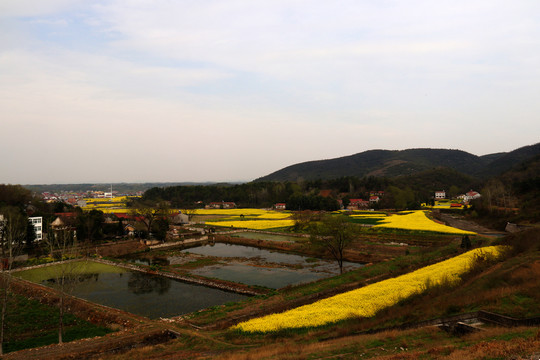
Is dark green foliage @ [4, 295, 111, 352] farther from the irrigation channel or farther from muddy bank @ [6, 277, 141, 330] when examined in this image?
the irrigation channel

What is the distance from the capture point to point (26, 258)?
3900 cm

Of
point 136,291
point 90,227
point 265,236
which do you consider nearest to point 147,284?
point 136,291

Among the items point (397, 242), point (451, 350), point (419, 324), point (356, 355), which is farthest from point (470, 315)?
point (397, 242)

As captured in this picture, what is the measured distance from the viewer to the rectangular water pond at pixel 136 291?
24266 mm

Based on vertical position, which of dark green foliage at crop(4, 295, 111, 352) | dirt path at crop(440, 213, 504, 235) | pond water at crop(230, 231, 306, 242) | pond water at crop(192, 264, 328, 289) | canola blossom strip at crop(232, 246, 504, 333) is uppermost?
canola blossom strip at crop(232, 246, 504, 333)

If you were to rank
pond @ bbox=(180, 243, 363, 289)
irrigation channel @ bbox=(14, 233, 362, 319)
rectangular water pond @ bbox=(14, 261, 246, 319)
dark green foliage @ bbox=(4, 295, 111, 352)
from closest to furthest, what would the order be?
dark green foliage @ bbox=(4, 295, 111, 352) < rectangular water pond @ bbox=(14, 261, 246, 319) < irrigation channel @ bbox=(14, 233, 362, 319) < pond @ bbox=(180, 243, 363, 289)

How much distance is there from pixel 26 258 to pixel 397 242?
49.4 m

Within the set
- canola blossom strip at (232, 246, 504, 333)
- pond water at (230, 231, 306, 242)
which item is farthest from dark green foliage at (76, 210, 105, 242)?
canola blossom strip at (232, 246, 504, 333)

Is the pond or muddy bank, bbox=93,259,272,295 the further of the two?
the pond

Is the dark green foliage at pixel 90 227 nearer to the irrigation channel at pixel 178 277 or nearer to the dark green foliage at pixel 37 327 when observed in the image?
the irrigation channel at pixel 178 277

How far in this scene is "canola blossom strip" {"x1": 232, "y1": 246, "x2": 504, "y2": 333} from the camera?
17.7m

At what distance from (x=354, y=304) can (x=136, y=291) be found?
19.4 meters

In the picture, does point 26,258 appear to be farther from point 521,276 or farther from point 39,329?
point 521,276

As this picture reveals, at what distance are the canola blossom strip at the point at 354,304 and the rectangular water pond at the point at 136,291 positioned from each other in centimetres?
770
